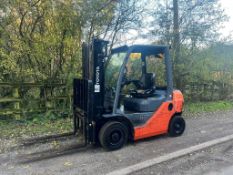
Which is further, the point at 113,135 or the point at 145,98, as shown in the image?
the point at 145,98

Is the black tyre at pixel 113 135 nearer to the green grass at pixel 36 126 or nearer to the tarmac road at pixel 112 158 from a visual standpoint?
the tarmac road at pixel 112 158

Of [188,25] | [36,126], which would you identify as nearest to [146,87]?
[36,126]

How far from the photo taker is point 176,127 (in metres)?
6.12

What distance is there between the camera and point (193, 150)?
508 centimetres

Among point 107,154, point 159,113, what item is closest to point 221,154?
point 159,113

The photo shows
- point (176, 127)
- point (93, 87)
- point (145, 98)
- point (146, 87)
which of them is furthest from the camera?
point (176, 127)

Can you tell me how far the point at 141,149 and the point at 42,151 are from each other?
2003 mm

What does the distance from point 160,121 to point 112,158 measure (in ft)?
5.23

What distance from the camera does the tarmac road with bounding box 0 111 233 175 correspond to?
4.18 meters

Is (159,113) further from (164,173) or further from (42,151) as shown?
(42,151)

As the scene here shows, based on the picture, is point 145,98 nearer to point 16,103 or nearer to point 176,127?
point 176,127

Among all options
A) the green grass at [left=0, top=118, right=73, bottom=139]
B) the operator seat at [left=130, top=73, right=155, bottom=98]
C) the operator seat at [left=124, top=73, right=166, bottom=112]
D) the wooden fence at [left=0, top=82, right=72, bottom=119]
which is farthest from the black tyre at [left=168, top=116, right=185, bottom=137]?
the wooden fence at [left=0, top=82, right=72, bottom=119]

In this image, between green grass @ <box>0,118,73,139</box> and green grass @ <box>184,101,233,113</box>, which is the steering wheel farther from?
green grass @ <box>184,101,233,113</box>

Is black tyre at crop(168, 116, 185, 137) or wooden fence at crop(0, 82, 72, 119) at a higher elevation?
wooden fence at crop(0, 82, 72, 119)
